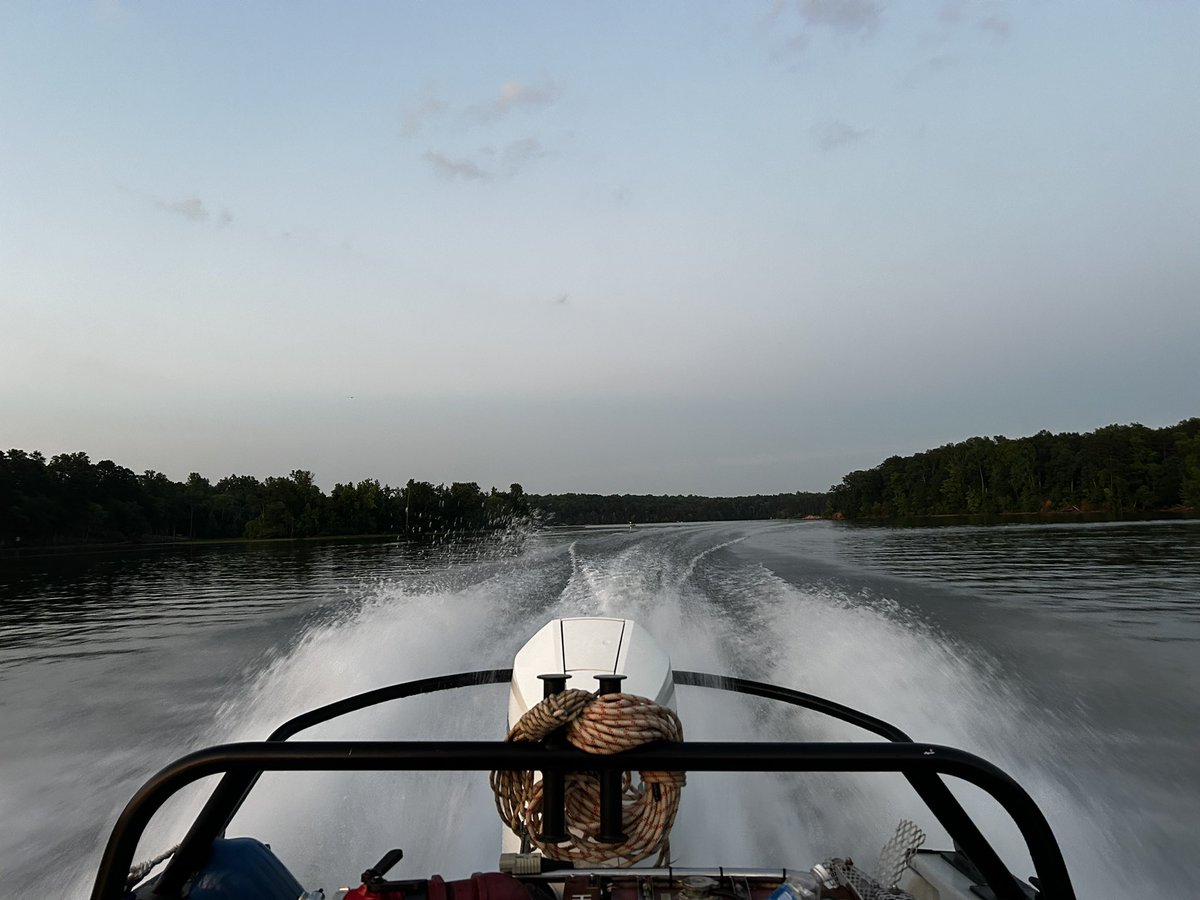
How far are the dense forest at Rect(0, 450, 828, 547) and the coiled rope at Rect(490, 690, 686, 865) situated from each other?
3283cm

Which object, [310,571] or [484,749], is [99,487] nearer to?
[310,571]

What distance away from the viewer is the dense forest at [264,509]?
35344mm

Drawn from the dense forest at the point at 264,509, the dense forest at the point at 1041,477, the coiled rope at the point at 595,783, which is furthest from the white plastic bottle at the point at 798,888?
the dense forest at the point at 1041,477

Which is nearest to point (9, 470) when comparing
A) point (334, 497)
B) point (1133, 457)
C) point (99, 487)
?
point (99, 487)

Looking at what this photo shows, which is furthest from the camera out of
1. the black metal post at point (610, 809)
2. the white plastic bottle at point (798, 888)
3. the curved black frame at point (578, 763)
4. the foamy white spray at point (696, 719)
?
the foamy white spray at point (696, 719)

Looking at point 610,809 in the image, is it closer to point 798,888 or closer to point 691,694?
point 798,888

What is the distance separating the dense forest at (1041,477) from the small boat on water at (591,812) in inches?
2013

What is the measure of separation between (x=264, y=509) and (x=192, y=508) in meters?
8.16

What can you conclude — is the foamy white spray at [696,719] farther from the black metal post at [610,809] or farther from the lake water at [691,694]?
the black metal post at [610,809]

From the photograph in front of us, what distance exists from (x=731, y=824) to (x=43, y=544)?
4321 centimetres

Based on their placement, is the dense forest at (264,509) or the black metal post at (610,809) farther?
the dense forest at (264,509)

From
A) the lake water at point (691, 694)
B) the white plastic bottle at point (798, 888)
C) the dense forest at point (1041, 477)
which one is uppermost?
the dense forest at point (1041, 477)

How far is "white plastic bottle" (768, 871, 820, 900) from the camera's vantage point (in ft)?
4.86

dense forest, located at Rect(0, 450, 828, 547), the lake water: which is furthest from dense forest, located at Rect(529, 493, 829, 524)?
the lake water
